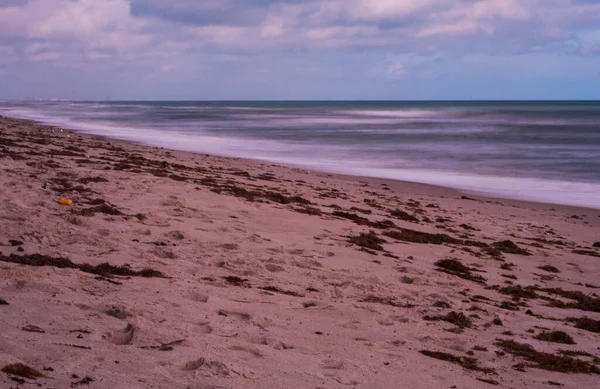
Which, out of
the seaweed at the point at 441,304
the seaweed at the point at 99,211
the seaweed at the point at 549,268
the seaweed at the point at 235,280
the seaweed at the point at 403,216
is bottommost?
the seaweed at the point at 549,268

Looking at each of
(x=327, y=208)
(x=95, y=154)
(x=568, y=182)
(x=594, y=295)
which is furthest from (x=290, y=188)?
(x=568, y=182)

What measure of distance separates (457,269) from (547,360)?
9.03 feet

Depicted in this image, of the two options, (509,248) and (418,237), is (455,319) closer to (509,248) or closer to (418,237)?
(418,237)

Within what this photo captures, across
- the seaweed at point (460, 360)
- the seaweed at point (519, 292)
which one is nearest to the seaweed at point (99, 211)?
the seaweed at point (460, 360)

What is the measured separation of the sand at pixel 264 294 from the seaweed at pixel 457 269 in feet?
0.11

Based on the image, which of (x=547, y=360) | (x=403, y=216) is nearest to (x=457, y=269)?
(x=547, y=360)

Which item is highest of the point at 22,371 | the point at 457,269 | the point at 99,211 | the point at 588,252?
the point at 99,211

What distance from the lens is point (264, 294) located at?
532 centimetres

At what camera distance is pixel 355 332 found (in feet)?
15.5

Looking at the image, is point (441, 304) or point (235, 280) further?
point (441, 304)

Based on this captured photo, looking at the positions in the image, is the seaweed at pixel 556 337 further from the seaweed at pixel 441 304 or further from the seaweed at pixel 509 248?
the seaweed at pixel 509 248

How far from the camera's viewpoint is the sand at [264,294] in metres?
3.75

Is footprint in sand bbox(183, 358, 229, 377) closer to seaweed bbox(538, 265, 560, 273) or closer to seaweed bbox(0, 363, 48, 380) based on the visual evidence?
seaweed bbox(0, 363, 48, 380)

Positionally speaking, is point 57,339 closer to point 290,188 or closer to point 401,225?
point 401,225
